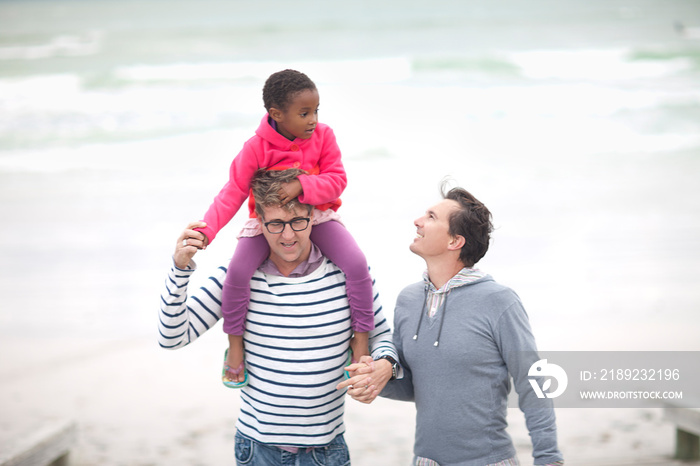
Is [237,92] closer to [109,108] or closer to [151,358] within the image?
[109,108]

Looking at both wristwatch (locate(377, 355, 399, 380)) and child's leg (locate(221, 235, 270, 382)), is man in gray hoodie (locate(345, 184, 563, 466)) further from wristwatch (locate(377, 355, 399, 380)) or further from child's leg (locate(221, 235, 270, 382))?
child's leg (locate(221, 235, 270, 382))

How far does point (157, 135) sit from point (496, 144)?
699 cm

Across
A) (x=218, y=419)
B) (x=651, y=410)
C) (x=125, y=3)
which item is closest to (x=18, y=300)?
(x=218, y=419)

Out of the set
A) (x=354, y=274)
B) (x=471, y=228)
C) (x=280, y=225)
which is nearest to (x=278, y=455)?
(x=354, y=274)

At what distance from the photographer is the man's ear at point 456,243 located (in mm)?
2467

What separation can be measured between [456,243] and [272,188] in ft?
2.17

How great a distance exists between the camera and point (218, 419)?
16.9 feet

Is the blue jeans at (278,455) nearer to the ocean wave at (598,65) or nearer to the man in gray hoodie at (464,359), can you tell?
the man in gray hoodie at (464,359)

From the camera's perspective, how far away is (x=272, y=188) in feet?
7.48

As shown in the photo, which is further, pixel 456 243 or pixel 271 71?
pixel 271 71

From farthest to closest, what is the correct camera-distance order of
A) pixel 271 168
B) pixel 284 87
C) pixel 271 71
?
pixel 271 71 → pixel 271 168 → pixel 284 87

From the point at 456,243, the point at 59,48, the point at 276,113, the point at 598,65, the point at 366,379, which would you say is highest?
the point at 59,48

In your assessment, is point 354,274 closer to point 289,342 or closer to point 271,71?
point 289,342

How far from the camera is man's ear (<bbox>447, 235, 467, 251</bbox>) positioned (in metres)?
2.47
